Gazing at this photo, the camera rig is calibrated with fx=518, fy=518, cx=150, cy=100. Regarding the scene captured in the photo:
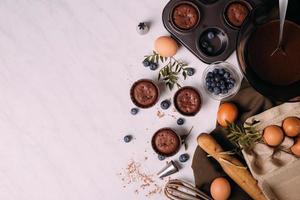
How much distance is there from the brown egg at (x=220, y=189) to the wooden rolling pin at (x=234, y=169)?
0.09ft

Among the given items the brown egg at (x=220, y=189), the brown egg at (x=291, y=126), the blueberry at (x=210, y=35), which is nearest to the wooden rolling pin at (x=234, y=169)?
the brown egg at (x=220, y=189)

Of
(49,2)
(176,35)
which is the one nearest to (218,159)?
(176,35)

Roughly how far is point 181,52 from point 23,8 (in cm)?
43

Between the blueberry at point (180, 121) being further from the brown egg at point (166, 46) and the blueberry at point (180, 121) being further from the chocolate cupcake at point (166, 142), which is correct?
the brown egg at point (166, 46)

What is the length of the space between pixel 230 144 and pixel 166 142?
162mm

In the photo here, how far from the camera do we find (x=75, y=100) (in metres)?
1.36

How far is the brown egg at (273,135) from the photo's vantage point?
123cm

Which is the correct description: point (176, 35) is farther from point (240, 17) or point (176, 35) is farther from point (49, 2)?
point (49, 2)

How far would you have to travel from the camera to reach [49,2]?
1.35m

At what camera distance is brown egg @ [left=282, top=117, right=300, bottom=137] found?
1225 millimetres

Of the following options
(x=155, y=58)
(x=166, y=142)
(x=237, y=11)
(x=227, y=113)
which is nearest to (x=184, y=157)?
(x=166, y=142)

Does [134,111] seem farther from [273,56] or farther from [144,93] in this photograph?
[273,56]

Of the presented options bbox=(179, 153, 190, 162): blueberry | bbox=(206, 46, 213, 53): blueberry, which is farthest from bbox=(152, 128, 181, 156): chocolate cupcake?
bbox=(206, 46, 213, 53): blueberry

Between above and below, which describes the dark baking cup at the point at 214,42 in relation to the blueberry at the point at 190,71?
above
